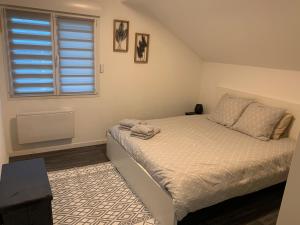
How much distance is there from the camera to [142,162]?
2.20 meters

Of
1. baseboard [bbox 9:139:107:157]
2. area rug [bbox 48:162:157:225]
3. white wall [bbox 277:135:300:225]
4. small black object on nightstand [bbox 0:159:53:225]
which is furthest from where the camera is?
baseboard [bbox 9:139:107:157]

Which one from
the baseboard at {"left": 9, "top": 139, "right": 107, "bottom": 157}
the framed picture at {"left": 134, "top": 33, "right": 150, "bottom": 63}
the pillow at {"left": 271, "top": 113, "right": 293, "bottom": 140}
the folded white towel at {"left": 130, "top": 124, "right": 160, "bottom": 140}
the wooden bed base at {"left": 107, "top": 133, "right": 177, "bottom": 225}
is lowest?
the baseboard at {"left": 9, "top": 139, "right": 107, "bottom": 157}

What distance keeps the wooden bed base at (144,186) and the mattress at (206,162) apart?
2.6 inches

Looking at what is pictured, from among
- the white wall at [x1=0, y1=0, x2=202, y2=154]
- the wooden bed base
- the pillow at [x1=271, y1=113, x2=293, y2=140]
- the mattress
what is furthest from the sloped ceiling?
the wooden bed base

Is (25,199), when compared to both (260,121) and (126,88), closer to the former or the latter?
(126,88)

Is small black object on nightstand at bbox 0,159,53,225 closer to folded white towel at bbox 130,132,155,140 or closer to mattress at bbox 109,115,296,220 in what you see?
mattress at bbox 109,115,296,220

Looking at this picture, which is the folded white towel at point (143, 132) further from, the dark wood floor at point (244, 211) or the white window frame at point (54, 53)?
the white window frame at point (54, 53)

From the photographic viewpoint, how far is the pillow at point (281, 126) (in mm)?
2775

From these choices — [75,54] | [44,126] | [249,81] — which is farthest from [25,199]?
[249,81]

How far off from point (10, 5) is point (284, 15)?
2.98 metres

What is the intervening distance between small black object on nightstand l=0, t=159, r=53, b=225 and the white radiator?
1.31m

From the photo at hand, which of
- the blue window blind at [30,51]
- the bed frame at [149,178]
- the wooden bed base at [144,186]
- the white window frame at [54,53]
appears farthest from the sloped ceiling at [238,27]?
the wooden bed base at [144,186]

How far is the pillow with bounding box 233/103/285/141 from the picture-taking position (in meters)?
2.73

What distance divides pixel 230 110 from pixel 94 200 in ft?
7.07
